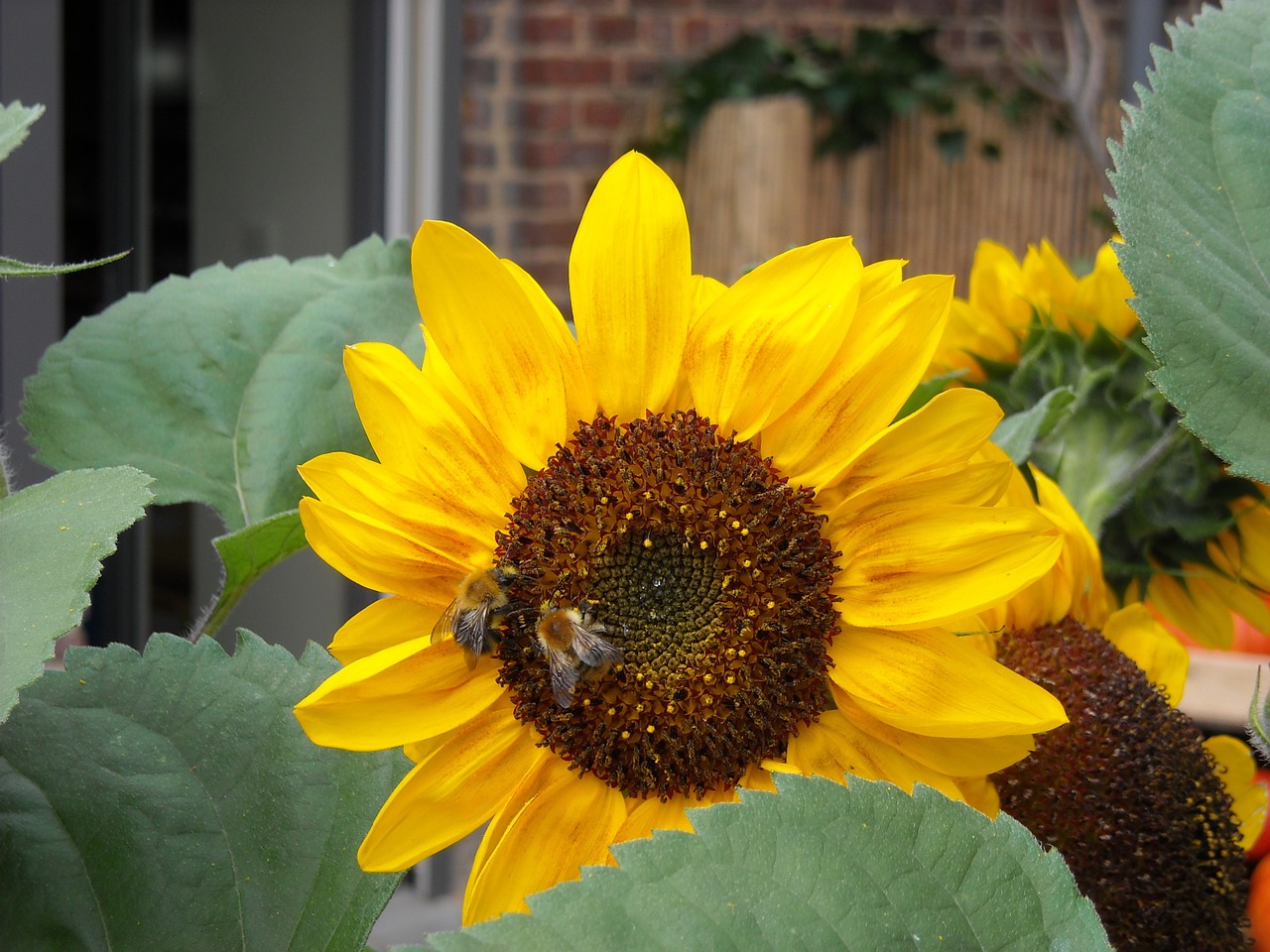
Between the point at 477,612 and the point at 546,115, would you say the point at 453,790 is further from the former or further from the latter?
the point at 546,115

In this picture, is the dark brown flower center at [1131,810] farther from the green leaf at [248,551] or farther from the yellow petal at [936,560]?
the green leaf at [248,551]

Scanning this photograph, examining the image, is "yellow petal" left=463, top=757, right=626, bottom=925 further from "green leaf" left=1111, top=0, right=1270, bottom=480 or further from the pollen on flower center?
"green leaf" left=1111, top=0, right=1270, bottom=480

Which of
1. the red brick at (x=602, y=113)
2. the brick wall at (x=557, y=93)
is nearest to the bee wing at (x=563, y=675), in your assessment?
the brick wall at (x=557, y=93)

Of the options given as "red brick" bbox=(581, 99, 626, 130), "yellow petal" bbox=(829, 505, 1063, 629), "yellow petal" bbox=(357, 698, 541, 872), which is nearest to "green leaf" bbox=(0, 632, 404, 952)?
"yellow petal" bbox=(357, 698, 541, 872)

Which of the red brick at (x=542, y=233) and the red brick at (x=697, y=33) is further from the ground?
the red brick at (x=697, y=33)

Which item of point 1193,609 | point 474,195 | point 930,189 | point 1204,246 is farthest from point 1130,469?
point 930,189

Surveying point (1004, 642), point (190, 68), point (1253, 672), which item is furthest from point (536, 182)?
point (1004, 642)
